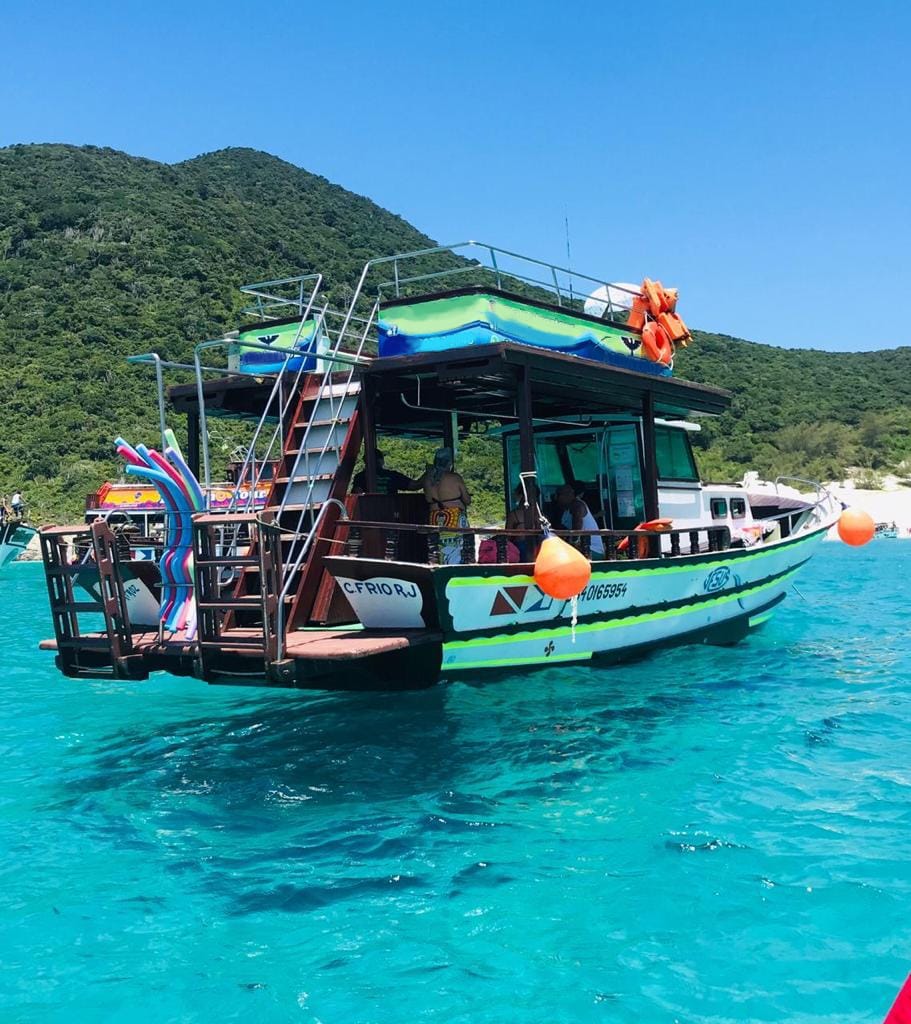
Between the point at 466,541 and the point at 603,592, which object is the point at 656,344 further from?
the point at 466,541

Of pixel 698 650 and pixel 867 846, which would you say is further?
pixel 698 650

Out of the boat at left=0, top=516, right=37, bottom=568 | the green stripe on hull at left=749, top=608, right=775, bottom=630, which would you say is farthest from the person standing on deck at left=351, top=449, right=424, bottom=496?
the boat at left=0, top=516, right=37, bottom=568

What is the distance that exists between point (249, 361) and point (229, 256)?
70417mm

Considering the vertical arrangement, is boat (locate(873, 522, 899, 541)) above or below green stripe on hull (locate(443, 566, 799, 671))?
below

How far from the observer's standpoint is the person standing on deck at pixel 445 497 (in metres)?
9.56

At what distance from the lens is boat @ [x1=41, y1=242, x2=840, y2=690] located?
730 centimetres

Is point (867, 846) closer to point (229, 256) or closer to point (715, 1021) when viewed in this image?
point (715, 1021)

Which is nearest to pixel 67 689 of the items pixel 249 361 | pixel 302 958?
pixel 249 361

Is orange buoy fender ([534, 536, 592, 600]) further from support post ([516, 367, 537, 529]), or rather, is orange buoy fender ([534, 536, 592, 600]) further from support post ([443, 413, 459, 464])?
support post ([443, 413, 459, 464])

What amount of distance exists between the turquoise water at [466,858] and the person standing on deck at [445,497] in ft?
5.89

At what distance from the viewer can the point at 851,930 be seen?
468 centimetres

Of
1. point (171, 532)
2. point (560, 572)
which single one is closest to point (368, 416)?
point (171, 532)

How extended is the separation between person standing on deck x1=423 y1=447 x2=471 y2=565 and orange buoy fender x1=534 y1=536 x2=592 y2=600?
203cm

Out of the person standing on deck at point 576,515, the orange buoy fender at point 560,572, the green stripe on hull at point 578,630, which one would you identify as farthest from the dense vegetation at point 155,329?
the orange buoy fender at point 560,572
